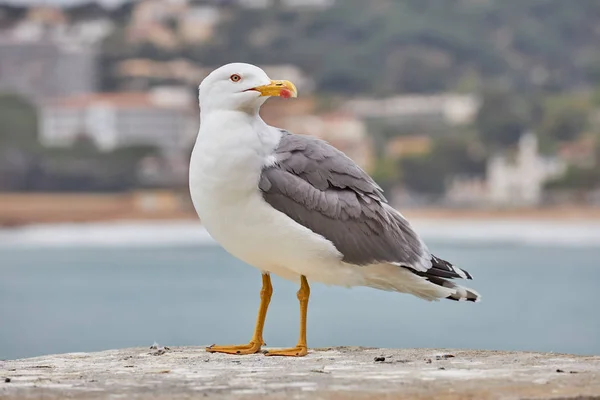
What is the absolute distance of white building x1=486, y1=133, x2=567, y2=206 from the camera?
4672 cm

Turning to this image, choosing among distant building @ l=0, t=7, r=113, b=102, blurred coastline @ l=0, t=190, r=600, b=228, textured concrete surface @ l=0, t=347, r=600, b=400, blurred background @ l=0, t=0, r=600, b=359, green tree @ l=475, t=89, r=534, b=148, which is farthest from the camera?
distant building @ l=0, t=7, r=113, b=102

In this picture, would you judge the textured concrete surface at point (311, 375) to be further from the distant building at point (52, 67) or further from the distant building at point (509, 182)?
the distant building at point (52, 67)

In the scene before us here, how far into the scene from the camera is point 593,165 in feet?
157

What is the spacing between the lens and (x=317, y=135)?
47.8 metres

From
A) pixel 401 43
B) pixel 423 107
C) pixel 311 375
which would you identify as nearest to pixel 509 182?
pixel 423 107

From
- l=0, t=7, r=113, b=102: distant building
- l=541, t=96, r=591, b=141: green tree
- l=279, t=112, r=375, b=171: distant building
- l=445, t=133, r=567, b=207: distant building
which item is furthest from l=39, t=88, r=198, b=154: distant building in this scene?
l=541, t=96, r=591, b=141: green tree

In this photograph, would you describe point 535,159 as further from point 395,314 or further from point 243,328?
point 243,328

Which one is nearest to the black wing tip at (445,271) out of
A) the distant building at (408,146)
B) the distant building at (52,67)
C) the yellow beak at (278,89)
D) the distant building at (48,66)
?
the yellow beak at (278,89)

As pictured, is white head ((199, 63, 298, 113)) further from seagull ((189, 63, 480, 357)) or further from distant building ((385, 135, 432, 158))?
distant building ((385, 135, 432, 158))

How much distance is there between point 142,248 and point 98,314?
63.6 ft

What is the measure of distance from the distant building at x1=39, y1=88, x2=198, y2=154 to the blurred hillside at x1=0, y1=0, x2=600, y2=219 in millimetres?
63

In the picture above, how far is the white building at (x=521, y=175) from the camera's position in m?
46.7

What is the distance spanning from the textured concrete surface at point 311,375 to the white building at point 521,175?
4291 cm

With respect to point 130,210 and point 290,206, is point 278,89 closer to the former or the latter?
point 290,206
